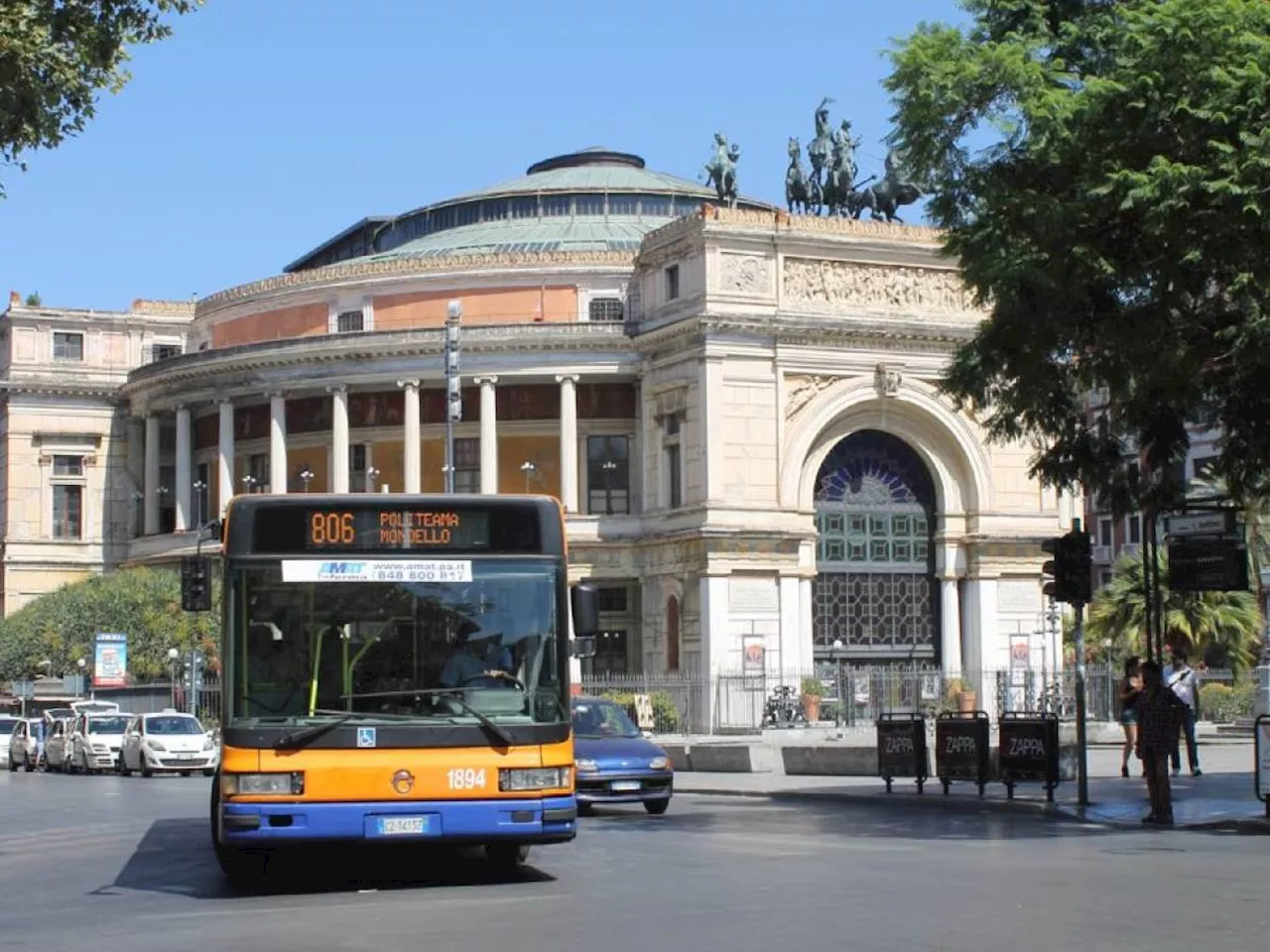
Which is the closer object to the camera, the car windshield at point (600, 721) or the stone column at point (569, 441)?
the car windshield at point (600, 721)

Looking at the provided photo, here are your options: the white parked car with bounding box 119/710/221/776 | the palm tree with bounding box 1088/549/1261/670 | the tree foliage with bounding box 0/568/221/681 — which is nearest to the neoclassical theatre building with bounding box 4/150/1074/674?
the tree foliage with bounding box 0/568/221/681

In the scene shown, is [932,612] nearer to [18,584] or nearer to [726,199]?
[726,199]

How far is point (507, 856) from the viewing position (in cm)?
1700

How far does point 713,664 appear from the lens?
57.8m

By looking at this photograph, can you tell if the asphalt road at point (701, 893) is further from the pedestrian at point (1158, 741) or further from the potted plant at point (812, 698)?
the potted plant at point (812, 698)

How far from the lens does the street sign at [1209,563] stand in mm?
23703

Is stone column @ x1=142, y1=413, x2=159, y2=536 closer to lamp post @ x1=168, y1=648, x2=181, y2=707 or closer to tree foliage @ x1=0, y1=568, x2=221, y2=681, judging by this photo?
tree foliage @ x1=0, y1=568, x2=221, y2=681

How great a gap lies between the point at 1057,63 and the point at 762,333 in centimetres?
3794

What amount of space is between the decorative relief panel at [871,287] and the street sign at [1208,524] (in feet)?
119

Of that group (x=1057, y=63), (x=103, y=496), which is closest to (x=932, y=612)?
(x=103, y=496)

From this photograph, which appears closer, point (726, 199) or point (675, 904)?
point (675, 904)

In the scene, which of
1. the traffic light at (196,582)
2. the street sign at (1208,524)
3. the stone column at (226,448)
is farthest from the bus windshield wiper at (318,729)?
the stone column at (226,448)

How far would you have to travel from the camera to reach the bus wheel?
16.8m

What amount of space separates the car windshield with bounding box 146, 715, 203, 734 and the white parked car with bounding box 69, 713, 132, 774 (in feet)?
6.29
